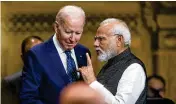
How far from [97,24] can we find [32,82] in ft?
8.91

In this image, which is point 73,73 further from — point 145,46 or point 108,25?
point 145,46

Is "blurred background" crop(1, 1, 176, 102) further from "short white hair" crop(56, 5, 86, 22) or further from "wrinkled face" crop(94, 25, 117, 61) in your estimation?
"short white hair" crop(56, 5, 86, 22)

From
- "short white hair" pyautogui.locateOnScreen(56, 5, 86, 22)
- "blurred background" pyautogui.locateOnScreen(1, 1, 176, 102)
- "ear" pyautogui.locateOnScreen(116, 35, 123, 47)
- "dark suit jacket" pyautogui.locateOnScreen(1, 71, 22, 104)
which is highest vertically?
"short white hair" pyautogui.locateOnScreen(56, 5, 86, 22)

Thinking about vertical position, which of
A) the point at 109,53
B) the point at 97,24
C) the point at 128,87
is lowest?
the point at 97,24

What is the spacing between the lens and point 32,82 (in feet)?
11.5

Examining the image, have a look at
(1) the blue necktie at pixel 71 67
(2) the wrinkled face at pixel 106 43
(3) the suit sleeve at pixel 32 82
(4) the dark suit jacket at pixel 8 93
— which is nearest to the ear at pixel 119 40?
(2) the wrinkled face at pixel 106 43

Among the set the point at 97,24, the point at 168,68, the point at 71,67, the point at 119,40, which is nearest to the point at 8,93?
the point at 97,24

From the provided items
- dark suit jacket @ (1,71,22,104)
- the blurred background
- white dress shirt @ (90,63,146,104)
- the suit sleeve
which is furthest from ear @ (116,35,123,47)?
the blurred background

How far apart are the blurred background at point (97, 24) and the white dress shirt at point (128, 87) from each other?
2.60m

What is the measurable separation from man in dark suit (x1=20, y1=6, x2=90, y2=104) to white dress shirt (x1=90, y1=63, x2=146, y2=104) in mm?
218

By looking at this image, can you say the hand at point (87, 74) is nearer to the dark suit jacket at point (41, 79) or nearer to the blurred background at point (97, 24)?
the dark suit jacket at point (41, 79)

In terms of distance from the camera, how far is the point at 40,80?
3.52m

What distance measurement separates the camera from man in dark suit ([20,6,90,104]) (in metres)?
3.51

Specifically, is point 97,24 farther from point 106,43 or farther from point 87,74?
point 87,74
